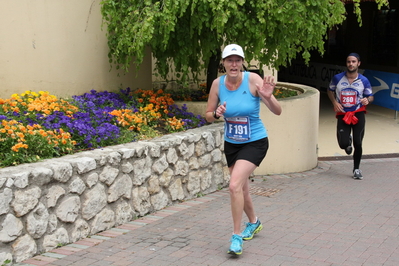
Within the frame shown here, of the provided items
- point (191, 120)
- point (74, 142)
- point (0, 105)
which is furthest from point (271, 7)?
point (0, 105)

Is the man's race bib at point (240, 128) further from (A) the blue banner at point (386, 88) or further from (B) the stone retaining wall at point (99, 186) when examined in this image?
(A) the blue banner at point (386, 88)

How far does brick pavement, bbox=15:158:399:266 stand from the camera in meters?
4.79

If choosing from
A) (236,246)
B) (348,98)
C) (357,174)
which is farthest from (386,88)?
(236,246)

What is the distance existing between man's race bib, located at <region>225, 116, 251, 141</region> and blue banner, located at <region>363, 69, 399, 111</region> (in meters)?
9.73

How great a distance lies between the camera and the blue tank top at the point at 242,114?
496 cm

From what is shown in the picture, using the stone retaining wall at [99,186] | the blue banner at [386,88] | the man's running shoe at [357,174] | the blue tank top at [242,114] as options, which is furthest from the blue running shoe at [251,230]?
the blue banner at [386,88]

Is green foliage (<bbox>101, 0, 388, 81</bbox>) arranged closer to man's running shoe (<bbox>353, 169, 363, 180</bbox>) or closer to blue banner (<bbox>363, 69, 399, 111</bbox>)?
man's running shoe (<bbox>353, 169, 363, 180</bbox>)

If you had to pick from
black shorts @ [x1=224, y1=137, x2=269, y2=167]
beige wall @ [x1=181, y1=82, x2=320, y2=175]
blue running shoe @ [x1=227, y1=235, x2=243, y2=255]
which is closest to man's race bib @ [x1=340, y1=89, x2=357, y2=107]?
beige wall @ [x1=181, y1=82, x2=320, y2=175]

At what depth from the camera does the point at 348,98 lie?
796 centimetres

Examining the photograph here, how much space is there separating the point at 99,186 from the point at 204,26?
2948mm

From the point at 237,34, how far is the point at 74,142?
2725 mm

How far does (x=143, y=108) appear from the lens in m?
Answer: 7.30

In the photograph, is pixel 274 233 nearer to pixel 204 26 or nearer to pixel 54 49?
pixel 204 26

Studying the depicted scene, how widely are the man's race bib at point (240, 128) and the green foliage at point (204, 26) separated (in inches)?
76.4
